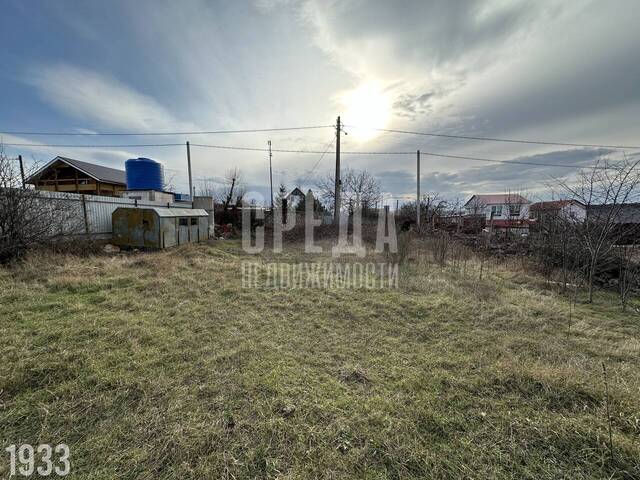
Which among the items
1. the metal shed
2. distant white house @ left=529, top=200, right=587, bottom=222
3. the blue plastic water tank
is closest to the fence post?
the metal shed

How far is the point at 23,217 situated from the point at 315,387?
26.7 feet

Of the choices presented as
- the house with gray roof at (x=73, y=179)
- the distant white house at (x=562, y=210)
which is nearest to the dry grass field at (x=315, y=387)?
the distant white house at (x=562, y=210)

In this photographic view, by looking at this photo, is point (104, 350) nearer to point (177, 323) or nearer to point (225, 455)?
point (177, 323)

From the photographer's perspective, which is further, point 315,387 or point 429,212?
point 429,212

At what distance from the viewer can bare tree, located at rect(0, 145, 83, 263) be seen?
574cm

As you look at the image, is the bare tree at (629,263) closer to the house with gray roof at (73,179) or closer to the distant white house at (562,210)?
the distant white house at (562,210)

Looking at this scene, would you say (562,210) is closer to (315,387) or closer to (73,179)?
(315,387)

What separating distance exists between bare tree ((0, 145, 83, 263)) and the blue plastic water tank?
4407 millimetres

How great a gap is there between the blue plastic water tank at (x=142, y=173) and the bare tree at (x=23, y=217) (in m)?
4.41

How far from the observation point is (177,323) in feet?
11.4

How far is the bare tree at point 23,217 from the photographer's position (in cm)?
574

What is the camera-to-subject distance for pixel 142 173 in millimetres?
11227

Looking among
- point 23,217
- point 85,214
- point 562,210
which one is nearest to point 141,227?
point 85,214

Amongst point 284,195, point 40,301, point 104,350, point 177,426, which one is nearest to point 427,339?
point 177,426
